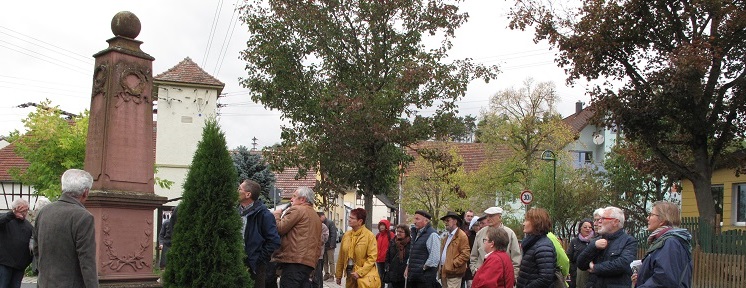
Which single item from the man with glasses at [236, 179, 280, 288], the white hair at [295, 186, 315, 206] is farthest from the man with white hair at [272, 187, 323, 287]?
the man with glasses at [236, 179, 280, 288]

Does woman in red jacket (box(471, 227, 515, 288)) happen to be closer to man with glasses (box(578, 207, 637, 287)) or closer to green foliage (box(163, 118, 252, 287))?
man with glasses (box(578, 207, 637, 287))

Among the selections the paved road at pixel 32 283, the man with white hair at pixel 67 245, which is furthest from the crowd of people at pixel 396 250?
the paved road at pixel 32 283

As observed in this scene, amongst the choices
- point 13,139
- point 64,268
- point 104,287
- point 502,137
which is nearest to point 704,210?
point 104,287

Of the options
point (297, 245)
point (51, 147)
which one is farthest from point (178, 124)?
point (297, 245)

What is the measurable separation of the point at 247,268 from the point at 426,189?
175 feet

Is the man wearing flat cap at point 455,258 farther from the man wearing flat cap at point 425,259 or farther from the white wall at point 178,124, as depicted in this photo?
the white wall at point 178,124

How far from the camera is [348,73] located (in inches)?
805

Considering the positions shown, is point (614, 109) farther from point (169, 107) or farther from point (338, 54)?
point (169, 107)

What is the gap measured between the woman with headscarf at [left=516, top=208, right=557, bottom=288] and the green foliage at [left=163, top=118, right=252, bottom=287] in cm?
269

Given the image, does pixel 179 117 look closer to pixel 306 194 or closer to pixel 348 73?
pixel 348 73

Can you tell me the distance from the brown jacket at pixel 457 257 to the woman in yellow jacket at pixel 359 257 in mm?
1320

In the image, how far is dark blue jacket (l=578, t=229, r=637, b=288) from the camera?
852cm

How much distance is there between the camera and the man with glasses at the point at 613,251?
28.0 feet

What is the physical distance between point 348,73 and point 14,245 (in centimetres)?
1152
